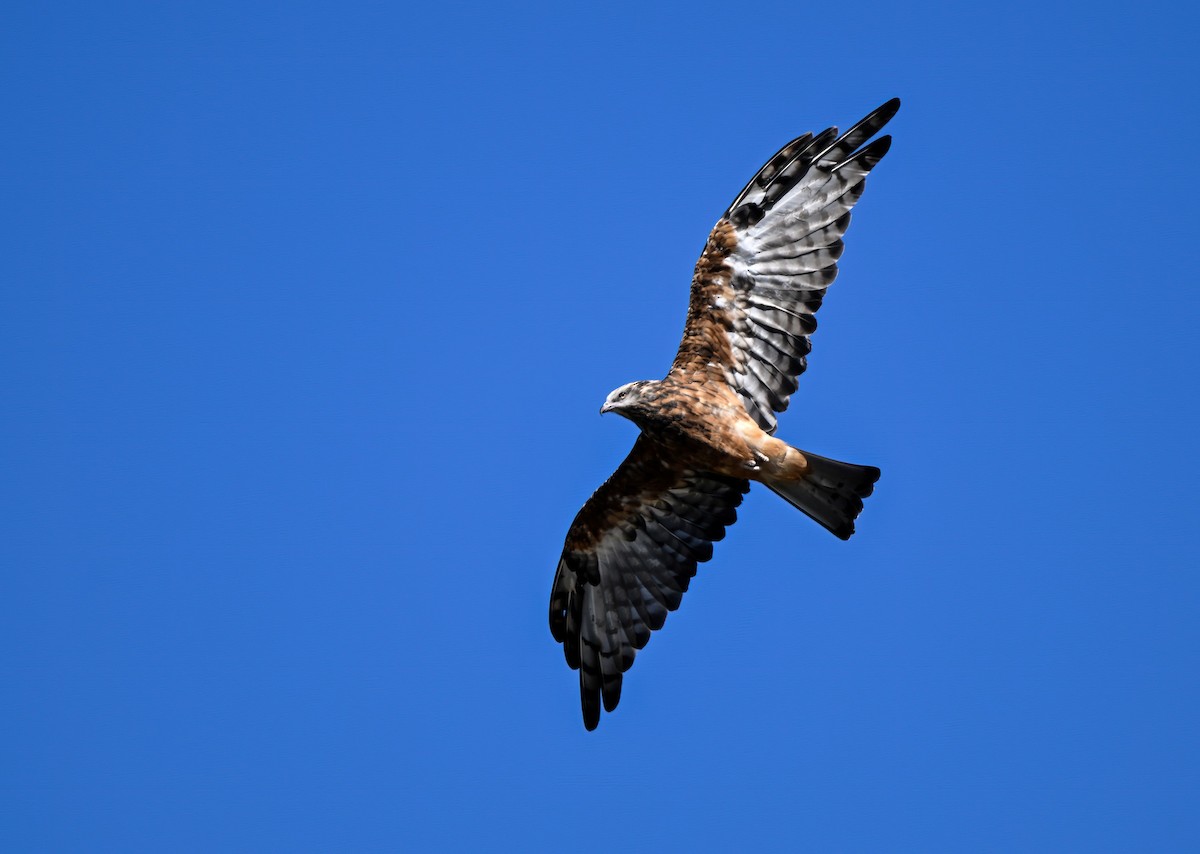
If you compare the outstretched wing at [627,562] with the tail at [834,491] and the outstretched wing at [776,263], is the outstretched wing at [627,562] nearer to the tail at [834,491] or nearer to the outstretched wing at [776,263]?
the tail at [834,491]

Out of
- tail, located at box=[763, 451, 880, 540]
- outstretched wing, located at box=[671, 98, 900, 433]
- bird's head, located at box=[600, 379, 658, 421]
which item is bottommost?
tail, located at box=[763, 451, 880, 540]

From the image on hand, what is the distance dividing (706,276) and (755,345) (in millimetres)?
644

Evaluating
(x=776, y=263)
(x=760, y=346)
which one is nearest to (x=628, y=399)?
(x=760, y=346)

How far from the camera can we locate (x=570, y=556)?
11414mm

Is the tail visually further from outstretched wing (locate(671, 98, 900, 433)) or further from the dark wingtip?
the dark wingtip

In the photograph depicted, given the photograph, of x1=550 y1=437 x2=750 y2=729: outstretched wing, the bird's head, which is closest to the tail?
x1=550 y1=437 x2=750 y2=729: outstretched wing

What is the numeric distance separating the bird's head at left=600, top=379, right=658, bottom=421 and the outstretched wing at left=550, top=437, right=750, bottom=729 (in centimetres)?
90

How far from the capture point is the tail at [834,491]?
1023cm

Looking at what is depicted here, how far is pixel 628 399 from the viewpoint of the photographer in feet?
Result: 33.3

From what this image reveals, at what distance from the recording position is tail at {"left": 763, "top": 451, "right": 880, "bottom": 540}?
33.6 ft

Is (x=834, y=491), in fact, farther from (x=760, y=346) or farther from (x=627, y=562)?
(x=627, y=562)

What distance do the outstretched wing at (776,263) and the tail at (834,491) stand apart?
47 centimetres

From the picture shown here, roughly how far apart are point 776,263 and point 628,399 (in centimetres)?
151

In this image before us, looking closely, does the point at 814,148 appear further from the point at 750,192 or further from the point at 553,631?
the point at 553,631
